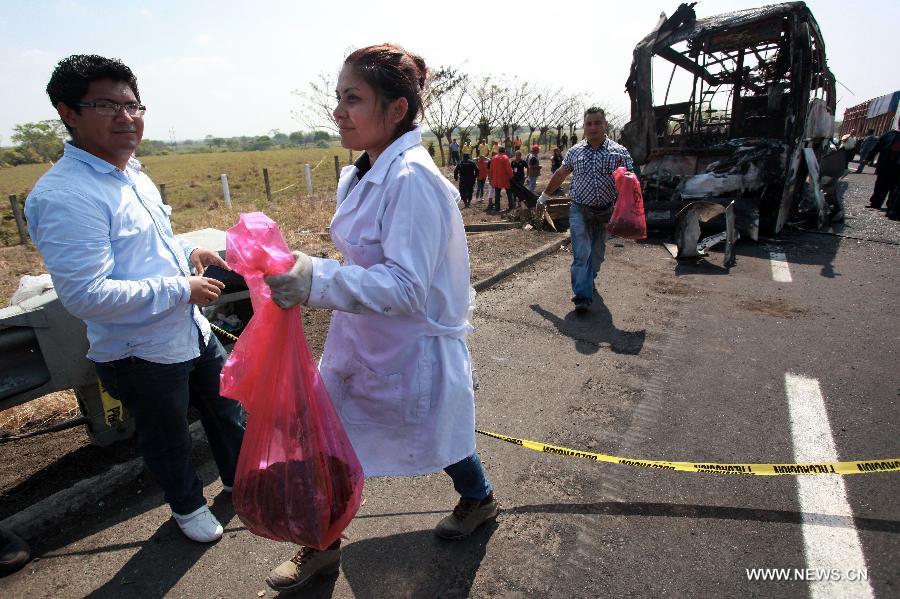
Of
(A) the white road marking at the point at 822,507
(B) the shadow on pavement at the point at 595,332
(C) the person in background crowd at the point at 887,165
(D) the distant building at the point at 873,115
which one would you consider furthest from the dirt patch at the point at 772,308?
(D) the distant building at the point at 873,115

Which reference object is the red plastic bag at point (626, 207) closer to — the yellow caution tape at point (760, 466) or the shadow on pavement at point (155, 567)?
the yellow caution tape at point (760, 466)

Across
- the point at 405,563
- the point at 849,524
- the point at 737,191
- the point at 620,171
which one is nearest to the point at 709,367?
the point at 849,524

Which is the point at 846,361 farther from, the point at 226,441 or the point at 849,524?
the point at 226,441

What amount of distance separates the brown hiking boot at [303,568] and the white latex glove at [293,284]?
112 centimetres

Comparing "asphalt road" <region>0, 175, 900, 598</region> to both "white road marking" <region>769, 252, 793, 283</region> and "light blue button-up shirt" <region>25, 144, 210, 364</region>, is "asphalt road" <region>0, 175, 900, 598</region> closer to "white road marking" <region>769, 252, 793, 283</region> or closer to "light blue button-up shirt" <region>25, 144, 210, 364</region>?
"light blue button-up shirt" <region>25, 144, 210, 364</region>

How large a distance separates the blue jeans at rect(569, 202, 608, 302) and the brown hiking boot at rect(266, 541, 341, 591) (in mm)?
3715

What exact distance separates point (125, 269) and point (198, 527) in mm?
1210

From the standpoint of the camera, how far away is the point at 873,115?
965 inches

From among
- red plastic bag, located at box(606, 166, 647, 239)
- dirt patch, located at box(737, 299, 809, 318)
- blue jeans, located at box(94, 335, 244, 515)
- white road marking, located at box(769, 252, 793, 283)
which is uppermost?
red plastic bag, located at box(606, 166, 647, 239)

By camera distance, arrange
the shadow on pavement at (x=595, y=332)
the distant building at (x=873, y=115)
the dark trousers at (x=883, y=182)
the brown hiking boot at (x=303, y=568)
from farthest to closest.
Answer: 1. the distant building at (x=873, y=115)
2. the dark trousers at (x=883, y=182)
3. the shadow on pavement at (x=595, y=332)
4. the brown hiking boot at (x=303, y=568)

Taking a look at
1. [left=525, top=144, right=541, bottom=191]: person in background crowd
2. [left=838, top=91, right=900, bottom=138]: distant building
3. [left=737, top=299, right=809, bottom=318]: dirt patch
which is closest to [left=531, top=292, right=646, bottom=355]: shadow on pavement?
[left=737, top=299, right=809, bottom=318]: dirt patch

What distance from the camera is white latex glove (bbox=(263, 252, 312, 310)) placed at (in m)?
1.47

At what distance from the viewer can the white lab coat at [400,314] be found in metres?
1.54

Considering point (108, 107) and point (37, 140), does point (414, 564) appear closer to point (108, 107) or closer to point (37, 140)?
point (108, 107)
